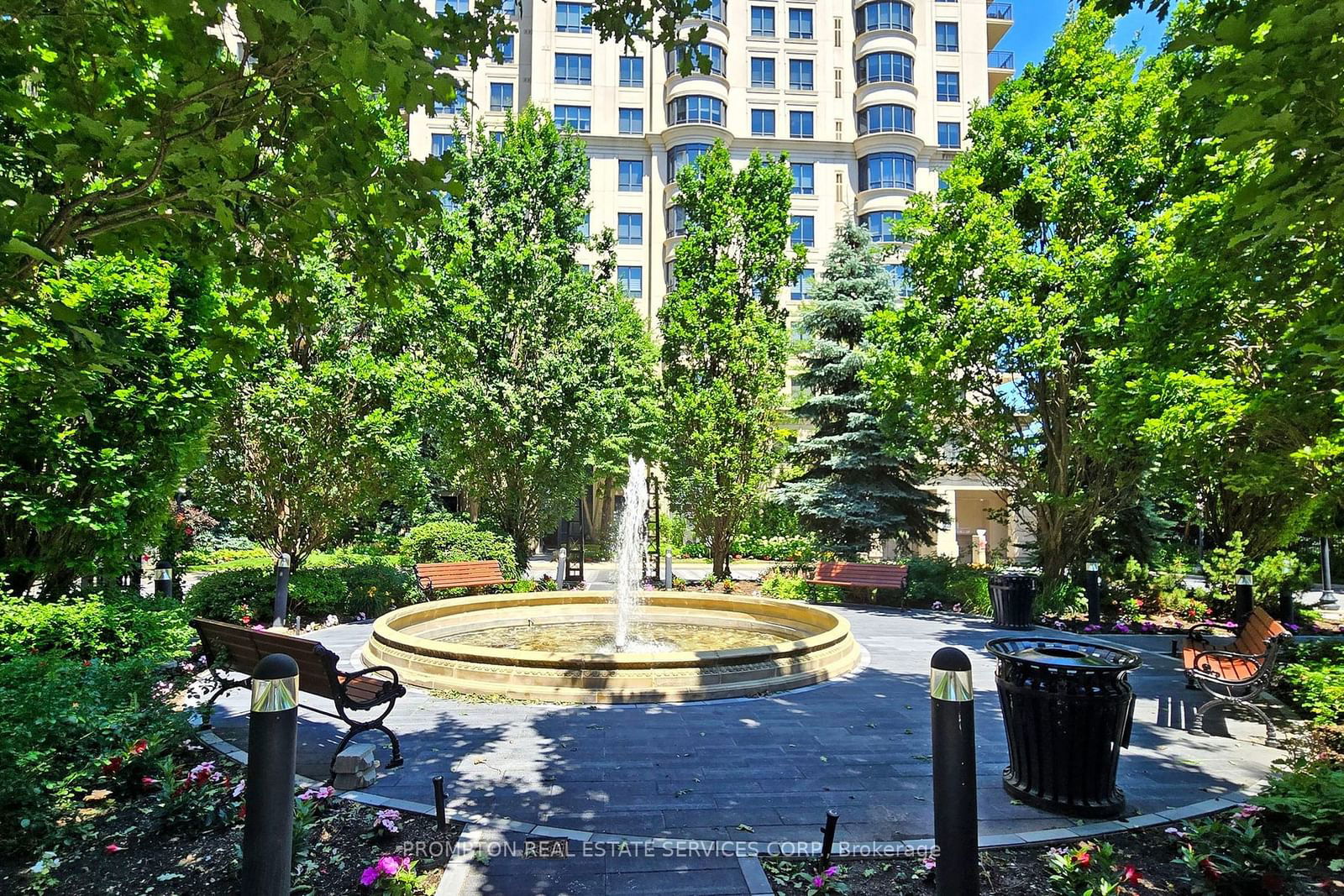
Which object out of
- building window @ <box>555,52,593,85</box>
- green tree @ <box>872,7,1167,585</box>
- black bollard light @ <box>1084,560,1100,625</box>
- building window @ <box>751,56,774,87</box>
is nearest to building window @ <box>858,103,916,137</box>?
building window @ <box>751,56,774,87</box>

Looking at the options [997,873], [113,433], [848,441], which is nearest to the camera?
[997,873]

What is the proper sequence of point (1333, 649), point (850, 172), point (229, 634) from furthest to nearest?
point (850, 172) < point (1333, 649) < point (229, 634)

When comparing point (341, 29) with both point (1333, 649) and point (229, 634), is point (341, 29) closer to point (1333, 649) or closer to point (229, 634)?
point (229, 634)

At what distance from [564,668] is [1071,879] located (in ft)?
18.0

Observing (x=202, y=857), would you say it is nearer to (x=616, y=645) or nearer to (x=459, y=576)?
(x=616, y=645)

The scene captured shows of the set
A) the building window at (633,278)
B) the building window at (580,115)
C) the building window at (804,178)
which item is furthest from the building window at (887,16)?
the building window at (633,278)

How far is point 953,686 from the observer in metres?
3.22

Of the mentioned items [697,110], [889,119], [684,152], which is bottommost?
[684,152]

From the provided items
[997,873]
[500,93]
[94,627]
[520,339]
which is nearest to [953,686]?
[997,873]

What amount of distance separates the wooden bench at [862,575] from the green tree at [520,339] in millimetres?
6670

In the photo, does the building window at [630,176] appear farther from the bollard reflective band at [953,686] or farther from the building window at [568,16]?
the bollard reflective band at [953,686]

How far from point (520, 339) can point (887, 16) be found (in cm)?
3356

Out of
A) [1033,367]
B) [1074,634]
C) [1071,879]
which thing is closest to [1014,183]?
[1033,367]

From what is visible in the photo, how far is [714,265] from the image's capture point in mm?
20828
